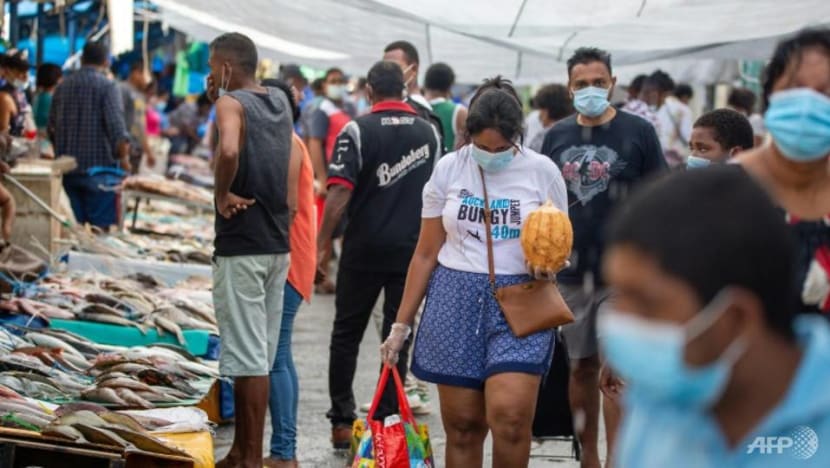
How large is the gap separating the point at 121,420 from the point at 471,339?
67.2 inches

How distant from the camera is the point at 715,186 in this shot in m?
2.39

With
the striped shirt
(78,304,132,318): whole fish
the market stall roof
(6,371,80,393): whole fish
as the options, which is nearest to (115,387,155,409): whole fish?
(6,371,80,393): whole fish

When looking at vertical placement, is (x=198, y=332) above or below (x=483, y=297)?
below

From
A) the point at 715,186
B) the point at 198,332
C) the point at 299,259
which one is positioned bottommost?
the point at 198,332

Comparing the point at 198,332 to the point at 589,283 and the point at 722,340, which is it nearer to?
the point at 589,283

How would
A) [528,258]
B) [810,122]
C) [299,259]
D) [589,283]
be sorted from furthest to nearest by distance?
[299,259] → [589,283] → [528,258] → [810,122]

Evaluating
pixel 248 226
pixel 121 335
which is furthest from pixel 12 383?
pixel 121 335

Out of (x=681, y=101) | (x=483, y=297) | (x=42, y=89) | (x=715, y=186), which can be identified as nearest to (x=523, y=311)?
(x=483, y=297)

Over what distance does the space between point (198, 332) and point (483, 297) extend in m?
3.77

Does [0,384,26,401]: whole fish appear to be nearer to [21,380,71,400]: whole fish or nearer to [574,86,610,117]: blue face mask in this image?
[21,380,71,400]: whole fish

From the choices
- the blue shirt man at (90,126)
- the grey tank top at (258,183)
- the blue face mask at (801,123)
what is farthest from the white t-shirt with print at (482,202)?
the blue shirt man at (90,126)

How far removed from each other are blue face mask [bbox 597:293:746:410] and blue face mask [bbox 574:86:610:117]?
495 cm

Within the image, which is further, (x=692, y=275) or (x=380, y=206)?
(x=380, y=206)

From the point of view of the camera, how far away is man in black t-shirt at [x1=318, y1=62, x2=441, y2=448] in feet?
26.9
